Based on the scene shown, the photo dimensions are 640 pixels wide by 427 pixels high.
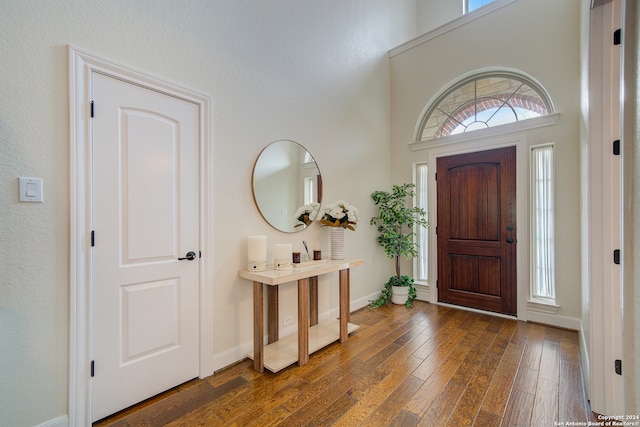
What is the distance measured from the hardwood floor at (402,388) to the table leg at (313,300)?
1.39 ft

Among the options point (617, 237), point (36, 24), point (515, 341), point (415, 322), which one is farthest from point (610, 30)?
point (36, 24)

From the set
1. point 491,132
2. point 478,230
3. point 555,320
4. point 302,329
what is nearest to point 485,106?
point 491,132

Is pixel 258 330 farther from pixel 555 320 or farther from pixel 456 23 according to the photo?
pixel 456 23

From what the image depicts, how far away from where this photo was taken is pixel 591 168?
5.58ft

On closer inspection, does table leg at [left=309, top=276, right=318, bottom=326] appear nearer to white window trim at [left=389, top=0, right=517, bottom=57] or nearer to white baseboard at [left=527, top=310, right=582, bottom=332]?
white baseboard at [left=527, top=310, right=582, bottom=332]

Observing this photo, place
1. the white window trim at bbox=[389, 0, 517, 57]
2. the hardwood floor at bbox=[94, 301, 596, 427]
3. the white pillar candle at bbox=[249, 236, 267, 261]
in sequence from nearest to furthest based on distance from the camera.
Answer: the hardwood floor at bbox=[94, 301, 596, 427], the white pillar candle at bbox=[249, 236, 267, 261], the white window trim at bbox=[389, 0, 517, 57]

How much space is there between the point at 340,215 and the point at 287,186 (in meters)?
0.63

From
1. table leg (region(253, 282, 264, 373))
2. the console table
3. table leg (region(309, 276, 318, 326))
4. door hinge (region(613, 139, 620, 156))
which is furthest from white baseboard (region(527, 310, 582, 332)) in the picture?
table leg (region(253, 282, 264, 373))

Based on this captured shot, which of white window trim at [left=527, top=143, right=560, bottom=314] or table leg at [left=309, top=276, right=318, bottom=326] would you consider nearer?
table leg at [left=309, top=276, right=318, bottom=326]

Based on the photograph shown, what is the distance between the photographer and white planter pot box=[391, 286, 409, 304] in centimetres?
389

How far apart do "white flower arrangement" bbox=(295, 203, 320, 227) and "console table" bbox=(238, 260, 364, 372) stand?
0.51m

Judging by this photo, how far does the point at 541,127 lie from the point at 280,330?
3.63m

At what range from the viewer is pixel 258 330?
2262 millimetres

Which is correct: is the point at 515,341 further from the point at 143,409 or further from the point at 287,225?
the point at 143,409
